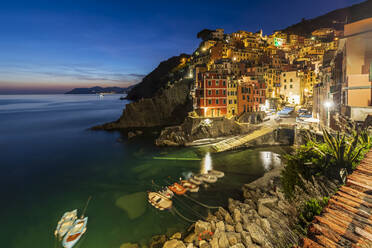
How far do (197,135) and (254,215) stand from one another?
28.5 m

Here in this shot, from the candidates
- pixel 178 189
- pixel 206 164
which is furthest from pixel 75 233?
pixel 206 164

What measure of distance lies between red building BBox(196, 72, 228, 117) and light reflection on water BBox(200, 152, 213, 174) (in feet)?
44.0

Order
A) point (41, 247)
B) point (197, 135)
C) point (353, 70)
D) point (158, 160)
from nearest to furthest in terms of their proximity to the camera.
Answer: point (41, 247), point (353, 70), point (158, 160), point (197, 135)

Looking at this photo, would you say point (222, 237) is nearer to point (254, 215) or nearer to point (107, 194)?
point (254, 215)

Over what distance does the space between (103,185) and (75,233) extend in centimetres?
939

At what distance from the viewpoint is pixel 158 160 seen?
3344cm

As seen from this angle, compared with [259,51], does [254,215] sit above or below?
below

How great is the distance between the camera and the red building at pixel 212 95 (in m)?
43.6

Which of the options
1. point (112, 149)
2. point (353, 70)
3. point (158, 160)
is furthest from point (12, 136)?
point (353, 70)

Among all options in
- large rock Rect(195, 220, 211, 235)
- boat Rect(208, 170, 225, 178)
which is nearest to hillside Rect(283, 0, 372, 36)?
boat Rect(208, 170, 225, 178)

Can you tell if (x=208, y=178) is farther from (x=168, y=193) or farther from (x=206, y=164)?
(x=206, y=164)

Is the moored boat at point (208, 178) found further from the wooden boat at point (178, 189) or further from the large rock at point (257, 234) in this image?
the large rock at point (257, 234)

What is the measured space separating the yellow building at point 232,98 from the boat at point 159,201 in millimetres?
30103

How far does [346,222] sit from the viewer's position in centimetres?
397
